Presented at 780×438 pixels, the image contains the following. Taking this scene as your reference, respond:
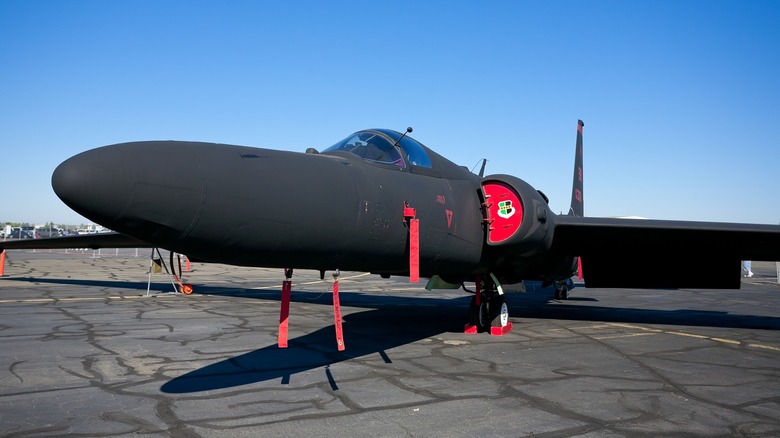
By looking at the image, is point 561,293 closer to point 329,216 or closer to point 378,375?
point 378,375

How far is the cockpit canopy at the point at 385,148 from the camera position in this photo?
22.9 feet

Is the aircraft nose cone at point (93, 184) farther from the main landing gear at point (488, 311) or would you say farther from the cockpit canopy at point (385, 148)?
the main landing gear at point (488, 311)

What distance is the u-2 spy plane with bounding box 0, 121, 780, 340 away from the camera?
405 centimetres

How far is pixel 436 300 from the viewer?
16672mm

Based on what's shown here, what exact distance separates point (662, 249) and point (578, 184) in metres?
6.73

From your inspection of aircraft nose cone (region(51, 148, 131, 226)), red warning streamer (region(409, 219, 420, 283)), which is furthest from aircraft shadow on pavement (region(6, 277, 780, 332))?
aircraft nose cone (region(51, 148, 131, 226))

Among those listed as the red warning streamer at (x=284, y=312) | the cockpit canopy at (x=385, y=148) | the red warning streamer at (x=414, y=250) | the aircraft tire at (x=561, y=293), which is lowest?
the aircraft tire at (x=561, y=293)

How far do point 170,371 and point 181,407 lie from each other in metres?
1.60

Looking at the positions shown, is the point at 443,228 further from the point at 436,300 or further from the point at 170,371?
the point at 436,300

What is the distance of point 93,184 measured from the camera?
12.4 feet

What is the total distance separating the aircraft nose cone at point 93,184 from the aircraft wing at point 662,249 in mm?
7036

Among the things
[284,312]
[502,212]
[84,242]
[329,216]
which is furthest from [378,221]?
[84,242]

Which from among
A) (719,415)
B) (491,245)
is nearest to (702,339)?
(491,245)

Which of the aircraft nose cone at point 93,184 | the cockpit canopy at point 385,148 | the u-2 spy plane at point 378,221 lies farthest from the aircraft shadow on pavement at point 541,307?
the aircraft nose cone at point 93,184
